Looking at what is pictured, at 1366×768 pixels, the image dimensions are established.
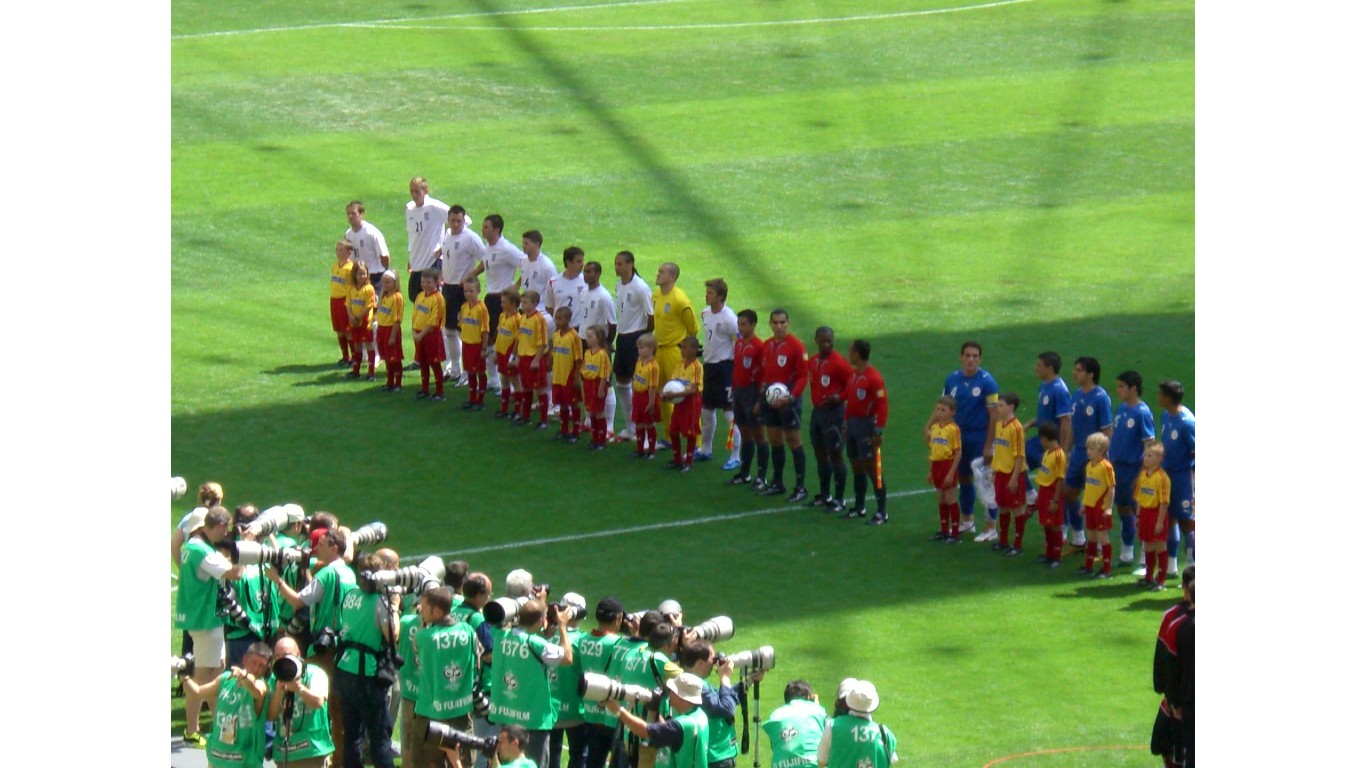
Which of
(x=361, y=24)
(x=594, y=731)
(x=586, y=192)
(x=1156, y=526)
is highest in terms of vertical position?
(x=361, y=24)

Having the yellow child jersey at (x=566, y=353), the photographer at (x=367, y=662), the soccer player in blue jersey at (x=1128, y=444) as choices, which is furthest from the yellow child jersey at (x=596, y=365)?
the photographer at (x=367, y=662)

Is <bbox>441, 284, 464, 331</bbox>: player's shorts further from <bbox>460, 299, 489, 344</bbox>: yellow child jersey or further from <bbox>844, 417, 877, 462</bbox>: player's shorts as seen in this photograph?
<bbox>844, 417, 877, 462</bbox>: player's shorts

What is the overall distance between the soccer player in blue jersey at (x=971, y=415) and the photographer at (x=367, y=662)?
5.60 metres

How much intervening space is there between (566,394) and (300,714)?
7041 millimetres

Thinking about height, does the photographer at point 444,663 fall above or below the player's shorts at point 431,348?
below

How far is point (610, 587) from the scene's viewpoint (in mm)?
15172

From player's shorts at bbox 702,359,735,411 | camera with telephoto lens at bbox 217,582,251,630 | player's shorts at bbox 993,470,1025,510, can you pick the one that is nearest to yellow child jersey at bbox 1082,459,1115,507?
player's shorts at bbox 993,470,1025,510

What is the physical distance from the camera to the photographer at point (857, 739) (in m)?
10.4

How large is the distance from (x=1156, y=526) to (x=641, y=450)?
499 cm

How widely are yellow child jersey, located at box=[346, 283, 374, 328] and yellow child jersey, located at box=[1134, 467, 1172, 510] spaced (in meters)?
7.95

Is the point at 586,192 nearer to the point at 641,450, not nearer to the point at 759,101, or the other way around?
the point at 759,101

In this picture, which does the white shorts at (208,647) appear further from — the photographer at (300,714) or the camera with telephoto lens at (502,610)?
the camera with telephoto lens at (502,610)

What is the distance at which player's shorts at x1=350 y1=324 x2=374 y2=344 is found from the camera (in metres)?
20.1

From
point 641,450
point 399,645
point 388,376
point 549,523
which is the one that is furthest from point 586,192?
point 399,645
